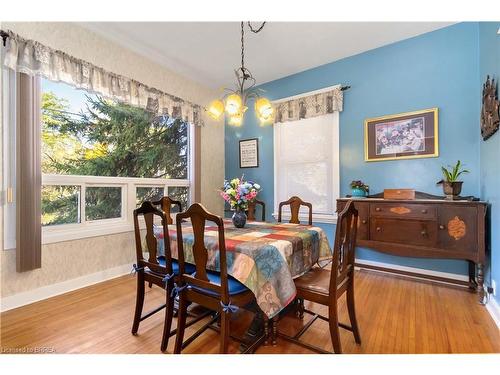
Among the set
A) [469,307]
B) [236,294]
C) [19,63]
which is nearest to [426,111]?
[469,307]

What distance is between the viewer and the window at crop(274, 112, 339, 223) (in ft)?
11.4

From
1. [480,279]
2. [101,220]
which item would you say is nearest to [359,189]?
[480,279]

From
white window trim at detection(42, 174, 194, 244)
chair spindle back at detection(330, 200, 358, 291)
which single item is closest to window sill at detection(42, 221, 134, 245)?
white window trim at detection(42, 174, 194, 244)

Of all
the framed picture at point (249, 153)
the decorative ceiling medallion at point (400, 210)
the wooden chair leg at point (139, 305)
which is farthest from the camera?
the framed picture at point (249, 153)

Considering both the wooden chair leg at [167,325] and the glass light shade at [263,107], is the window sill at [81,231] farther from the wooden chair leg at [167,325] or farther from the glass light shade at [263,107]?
the glass light shade at [263,107]

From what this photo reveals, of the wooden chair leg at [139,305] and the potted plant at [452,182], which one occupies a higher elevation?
the potted plant at [452,182]

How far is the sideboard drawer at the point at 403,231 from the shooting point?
243 cm

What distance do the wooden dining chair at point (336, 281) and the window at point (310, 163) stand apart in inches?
72.0

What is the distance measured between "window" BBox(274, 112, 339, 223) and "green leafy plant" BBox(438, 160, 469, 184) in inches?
46.4

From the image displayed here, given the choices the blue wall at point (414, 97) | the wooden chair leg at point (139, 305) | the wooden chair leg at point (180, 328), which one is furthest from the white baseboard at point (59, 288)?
the blue wall at point (414, 97)
